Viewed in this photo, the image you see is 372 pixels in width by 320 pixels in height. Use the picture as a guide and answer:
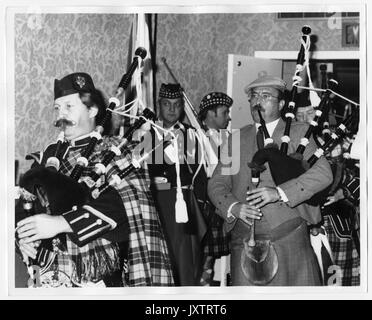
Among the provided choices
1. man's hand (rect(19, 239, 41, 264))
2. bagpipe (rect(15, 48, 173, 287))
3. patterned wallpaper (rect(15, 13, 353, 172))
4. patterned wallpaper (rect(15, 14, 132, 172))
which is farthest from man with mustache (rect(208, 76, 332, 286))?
man's hand (rect(19, 239, 41, 264))

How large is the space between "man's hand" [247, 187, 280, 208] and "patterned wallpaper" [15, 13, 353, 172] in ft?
1.63

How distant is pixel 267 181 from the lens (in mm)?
3064

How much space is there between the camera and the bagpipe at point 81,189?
2.91 meters

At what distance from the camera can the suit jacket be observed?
3.02 meters

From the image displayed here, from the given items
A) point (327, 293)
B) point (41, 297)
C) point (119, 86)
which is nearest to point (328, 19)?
point (119, 86)

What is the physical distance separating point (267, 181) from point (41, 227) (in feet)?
2.91

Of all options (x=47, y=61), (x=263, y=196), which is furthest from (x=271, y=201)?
(x=47, y=61)

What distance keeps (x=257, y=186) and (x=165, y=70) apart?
632 mm

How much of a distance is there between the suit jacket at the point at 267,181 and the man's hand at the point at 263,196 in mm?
27

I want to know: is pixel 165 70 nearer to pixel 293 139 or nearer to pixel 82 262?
pixel 293 139

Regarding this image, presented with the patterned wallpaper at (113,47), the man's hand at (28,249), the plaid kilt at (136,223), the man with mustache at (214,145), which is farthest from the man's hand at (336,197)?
the man's hand at (28,249)

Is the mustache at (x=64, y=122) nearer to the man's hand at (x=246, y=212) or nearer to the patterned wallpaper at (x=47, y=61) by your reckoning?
the patterned wallpaper at (x=47, y=61)

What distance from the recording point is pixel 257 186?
121 inches

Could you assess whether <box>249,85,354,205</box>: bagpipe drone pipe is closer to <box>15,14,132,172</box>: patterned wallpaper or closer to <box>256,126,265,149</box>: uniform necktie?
<box>256,126,265,149</box>: uniform necktie
